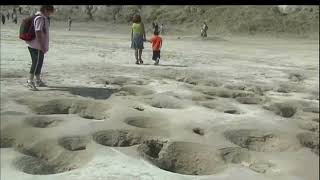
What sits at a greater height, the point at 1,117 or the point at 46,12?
the point at 46,12

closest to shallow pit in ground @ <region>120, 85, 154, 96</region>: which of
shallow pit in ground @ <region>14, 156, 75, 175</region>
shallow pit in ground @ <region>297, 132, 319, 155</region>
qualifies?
shallow pit in ground @ <region>297, 132, 319, 155</region>

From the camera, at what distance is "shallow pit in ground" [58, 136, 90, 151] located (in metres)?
5.47

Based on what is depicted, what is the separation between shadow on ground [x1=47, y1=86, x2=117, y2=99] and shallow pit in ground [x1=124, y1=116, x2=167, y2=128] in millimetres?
1372

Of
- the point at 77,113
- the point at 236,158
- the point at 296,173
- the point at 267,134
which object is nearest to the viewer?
the point at 296,173

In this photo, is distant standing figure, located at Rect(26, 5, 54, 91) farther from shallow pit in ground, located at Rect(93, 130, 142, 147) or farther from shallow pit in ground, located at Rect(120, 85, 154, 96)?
shallow pit in ground, located at Rect(93, 130, 142, 147)

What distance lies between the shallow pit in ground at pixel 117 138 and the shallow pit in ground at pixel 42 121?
2.21ft

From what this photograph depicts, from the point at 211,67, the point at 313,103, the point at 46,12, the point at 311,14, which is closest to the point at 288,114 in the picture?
the point at 313,103

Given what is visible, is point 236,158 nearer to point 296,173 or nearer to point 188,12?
point 296,173

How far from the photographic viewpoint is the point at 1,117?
629 cm

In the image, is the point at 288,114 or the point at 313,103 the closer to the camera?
the point at 288,114

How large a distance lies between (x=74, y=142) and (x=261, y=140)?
2322 mm

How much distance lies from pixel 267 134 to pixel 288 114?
1877 mm

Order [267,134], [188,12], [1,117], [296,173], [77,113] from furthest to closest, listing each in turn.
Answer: [188,12] → [77,113] → [267,134] → [1,117] → [296,173]

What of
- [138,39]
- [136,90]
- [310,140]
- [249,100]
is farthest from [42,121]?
[138,39]
